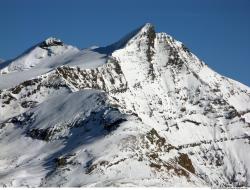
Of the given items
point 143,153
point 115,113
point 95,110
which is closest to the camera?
point 143,153

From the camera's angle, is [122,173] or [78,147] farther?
[78,147]

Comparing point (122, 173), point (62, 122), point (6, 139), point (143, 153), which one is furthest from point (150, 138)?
point (6, 139)

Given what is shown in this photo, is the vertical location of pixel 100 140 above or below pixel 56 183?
above

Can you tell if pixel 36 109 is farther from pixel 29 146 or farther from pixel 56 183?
pixel 56 183

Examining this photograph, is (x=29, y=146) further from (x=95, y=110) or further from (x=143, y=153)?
(x=143, y=153)

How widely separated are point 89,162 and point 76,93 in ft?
183

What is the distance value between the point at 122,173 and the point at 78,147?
1037 inches

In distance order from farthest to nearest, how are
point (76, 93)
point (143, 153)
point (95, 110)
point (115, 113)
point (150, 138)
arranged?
point (76, 93) < point (95, 110) < point (115, 113) < point (150, 138) < point (143, 153)

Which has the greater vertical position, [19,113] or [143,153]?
[19,113]

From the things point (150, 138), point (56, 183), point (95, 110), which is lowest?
point (56, 183)

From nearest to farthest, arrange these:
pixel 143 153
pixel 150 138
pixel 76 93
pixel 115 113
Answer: pixel 143 153 → pixel 150 138 → pixel 115 113 → pixel 76 93

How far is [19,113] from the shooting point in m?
200

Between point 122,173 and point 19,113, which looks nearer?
point 122,173

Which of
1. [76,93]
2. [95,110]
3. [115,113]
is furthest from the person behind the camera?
[76,93]
